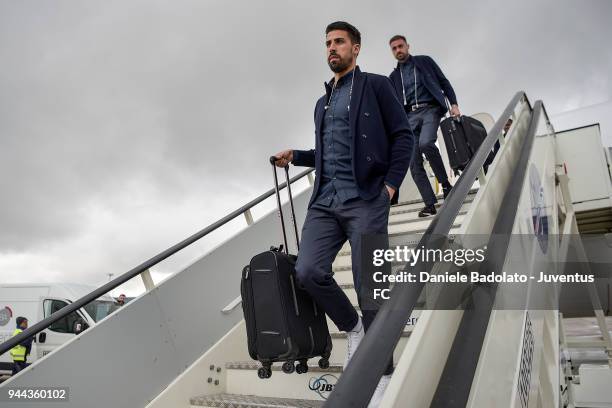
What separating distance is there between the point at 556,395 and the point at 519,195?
1.20 m

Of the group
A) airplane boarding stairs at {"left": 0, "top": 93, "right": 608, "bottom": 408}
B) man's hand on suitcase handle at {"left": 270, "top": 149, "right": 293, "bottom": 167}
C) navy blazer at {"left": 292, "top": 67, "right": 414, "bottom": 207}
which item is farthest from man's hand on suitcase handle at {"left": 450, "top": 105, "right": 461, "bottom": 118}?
man's hand on suitcase handle at {"left": 270, "top": 149, "right": 293, "bottom": 167}

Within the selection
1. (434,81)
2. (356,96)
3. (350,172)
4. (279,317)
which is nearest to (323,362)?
(279,317)

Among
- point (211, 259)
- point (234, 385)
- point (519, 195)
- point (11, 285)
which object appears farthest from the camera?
point (11, 285)

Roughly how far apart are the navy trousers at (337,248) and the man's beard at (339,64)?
715 mm

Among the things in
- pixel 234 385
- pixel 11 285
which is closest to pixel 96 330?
pixel 234 385

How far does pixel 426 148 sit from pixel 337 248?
2366 millimetres

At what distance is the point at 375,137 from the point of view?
2.26m

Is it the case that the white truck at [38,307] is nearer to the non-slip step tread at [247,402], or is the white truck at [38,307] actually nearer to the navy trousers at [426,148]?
the non-slip step tread at [247,402]

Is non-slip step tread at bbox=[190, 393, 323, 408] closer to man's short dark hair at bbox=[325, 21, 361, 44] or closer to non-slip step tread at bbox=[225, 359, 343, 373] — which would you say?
non-slip step tread at bbox=[225, 359, 343, 373]

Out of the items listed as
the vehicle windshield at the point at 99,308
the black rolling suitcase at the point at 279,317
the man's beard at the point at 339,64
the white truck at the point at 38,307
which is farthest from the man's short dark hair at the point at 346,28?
the vehicle windshield at the point at 99,308

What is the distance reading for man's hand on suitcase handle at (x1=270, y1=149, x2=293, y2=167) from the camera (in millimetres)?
2484

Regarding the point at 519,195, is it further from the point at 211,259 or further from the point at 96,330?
the point at 96,330

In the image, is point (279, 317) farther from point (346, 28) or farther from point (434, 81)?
point (434, 81)

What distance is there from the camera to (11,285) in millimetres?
10930
